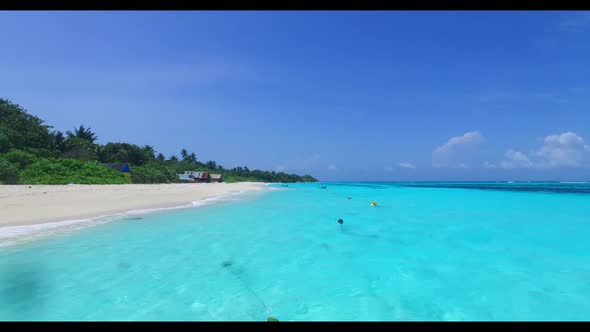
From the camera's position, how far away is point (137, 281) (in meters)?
6.25

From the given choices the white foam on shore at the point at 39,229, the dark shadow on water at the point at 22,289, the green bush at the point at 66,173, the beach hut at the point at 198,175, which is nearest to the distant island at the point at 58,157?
the green bush at the point at 66,173

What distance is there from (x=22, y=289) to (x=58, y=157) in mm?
45307

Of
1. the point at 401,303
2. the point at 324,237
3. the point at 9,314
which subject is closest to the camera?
the point at 9,314

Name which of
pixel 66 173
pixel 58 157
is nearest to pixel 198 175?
pixel 58 157

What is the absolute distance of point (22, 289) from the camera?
573 cm

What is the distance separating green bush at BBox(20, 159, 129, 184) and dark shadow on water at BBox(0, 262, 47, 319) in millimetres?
30680

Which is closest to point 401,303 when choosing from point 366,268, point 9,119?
point 366,268

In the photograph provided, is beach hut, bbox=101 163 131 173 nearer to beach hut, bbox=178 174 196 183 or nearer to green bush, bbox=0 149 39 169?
green bush, bbox=0 149 39 169

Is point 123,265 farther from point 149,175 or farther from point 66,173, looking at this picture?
point 149,175

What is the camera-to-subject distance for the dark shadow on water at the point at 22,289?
500 centimetres

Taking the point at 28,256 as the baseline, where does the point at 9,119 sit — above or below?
above

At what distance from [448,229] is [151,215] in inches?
612

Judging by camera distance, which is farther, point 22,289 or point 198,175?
point 198,175
